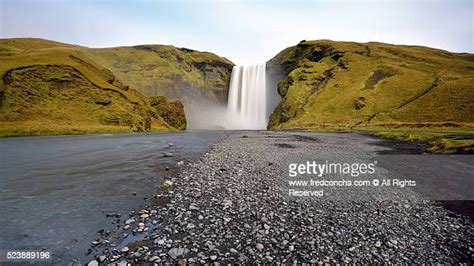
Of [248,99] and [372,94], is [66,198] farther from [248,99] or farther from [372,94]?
[248,99]

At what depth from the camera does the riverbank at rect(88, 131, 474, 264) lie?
282 inches

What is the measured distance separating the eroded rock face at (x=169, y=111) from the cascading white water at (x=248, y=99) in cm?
4570

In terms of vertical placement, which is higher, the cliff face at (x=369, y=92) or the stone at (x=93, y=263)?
the cliff face at (x=369, y=92)

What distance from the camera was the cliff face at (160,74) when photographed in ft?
529

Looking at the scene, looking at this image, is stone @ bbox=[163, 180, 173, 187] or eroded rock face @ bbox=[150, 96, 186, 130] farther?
eroded rock face @ bbox=[150, 96, 186, 130]

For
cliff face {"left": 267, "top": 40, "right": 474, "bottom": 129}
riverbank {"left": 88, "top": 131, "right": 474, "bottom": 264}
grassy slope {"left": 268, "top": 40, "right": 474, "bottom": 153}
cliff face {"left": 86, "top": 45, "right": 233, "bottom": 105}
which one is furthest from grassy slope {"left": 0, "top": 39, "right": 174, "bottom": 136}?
cliff face {"left": 86, "top": 45, "right": 233, "bottom": 105}

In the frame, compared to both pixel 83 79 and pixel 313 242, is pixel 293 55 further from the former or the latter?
pixel 313 242

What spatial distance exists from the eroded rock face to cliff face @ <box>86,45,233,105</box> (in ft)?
155

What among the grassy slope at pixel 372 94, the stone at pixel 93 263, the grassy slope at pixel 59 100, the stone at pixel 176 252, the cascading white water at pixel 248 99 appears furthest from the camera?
the cascading white water at pixel 248 99

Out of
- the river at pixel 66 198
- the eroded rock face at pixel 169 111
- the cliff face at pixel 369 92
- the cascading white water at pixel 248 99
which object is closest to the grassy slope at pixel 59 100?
the eroded rock face at pixel 169 111

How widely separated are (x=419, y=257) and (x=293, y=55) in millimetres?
168468

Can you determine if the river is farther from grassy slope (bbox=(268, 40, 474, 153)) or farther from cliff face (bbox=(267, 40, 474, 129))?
cliff face (bbox=(267, 40, 474, 129))

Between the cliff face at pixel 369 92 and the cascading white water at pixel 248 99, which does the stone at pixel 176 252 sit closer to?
the cliff face at pixel 369 92

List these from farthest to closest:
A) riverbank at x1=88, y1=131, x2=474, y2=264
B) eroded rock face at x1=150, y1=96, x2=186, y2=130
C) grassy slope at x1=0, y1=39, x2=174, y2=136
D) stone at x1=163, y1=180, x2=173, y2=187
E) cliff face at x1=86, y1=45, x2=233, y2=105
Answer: cliff face at x1=86, y1=45, x2=233, y2=105, eroded rock face at x1=150, y1=96, x2=186, y2=130, grassy slope at x1=0, y1=39, x2=174, y2=136, stone at x1=163, y1=180, x2=173, y2=187, riverbank at x1=88, y1=131, x2=474, y2=264
